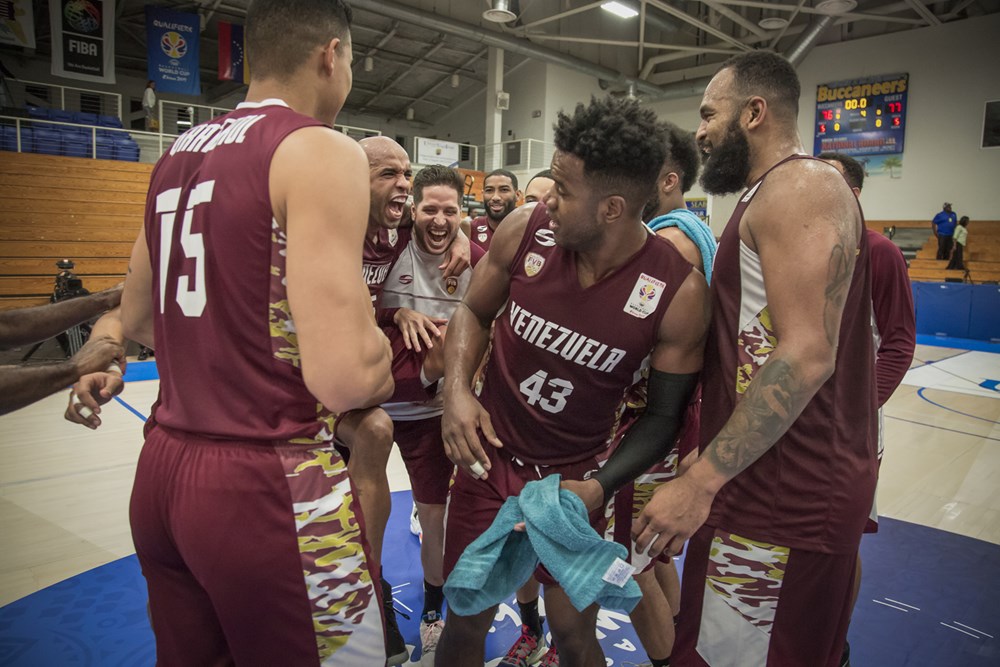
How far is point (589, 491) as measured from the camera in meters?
1.71

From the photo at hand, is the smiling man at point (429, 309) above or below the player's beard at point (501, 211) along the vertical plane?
below

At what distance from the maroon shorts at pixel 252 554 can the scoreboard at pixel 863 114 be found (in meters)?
17.8

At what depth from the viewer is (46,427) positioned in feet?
18.0

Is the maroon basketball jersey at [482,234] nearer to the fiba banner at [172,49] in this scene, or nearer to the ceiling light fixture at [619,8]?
the ceiling light fixture at [619,8]

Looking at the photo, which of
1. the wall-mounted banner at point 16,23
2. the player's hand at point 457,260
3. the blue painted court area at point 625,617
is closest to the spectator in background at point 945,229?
the blue painted court area at point 625,617

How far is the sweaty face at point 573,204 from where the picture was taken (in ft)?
5.79

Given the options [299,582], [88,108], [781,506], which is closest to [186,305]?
[299,582]

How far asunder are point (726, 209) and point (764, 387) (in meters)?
19.2

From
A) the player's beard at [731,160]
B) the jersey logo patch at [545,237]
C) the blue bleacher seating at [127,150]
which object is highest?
the blue bleacher seating at [127,150]

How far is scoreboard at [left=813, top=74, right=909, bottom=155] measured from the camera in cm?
1644

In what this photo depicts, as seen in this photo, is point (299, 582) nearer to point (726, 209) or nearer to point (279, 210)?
point (279, 210)

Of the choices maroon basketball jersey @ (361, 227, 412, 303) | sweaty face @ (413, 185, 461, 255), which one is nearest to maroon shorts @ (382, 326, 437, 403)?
maroon basketball jersey @ (361, 227, 412, 303)

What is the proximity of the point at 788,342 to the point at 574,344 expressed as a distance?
62 cm

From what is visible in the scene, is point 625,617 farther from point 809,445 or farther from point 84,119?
point 84,119
